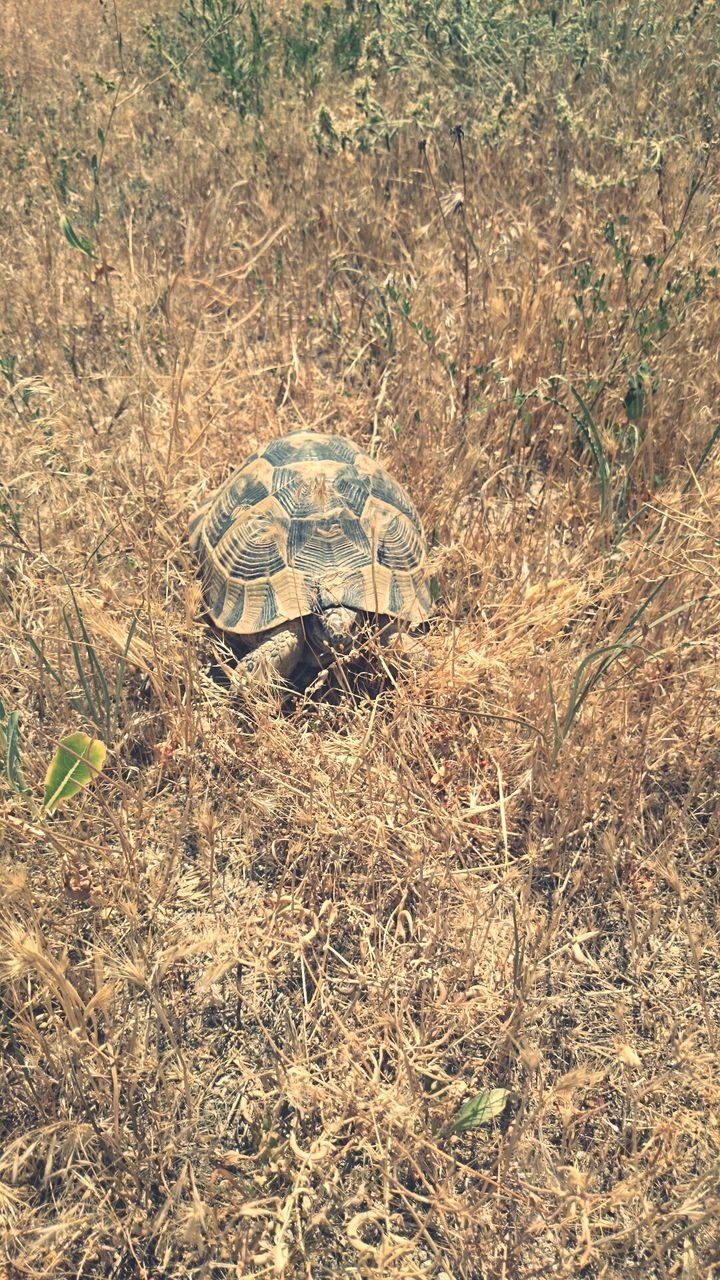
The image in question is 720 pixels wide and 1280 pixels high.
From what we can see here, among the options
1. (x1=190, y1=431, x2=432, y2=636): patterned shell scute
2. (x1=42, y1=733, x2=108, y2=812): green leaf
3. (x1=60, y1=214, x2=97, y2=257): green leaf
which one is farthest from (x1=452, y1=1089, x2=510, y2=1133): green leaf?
(x1=60, y1=214, x2=97, y2=257): green leaf

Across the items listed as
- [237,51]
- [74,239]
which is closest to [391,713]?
[74,239]

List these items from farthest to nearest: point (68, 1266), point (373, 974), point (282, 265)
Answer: point (282, 265), point (373, 974), point (68, 1266)

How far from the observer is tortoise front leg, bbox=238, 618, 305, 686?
3393mm

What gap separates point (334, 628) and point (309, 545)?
40 centimetres

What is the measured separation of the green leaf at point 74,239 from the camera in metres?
4.45

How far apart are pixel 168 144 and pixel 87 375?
2.48 meters

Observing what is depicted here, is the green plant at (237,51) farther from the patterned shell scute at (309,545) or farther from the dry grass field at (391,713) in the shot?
the patterned shell scute at (309,545)

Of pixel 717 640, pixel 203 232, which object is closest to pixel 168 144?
pixel 203 232

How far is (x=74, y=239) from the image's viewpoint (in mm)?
4531

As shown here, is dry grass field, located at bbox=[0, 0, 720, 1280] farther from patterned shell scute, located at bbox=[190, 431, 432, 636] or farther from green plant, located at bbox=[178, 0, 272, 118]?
patterned shell scute, located at bbox=[190, 431, 432, 636]

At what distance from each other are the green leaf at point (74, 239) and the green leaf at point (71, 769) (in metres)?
2.93

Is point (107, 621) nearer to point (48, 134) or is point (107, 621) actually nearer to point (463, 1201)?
point (463, 1201)

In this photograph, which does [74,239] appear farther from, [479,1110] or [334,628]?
[479,1110]

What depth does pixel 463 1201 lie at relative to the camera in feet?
7.47
